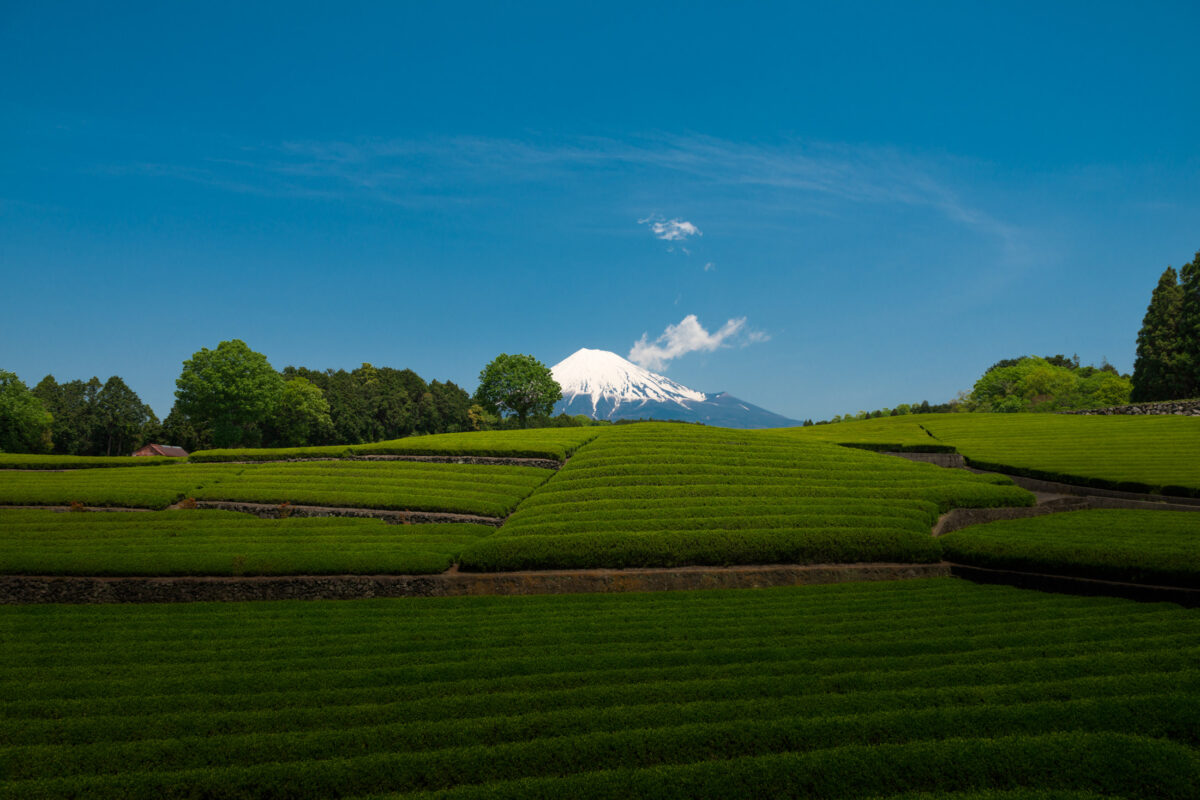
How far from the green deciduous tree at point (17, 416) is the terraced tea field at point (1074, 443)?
7336 cm

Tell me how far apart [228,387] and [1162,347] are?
88240 mm

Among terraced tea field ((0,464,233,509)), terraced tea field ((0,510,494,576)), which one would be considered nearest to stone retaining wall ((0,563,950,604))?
terraced tea field ((0,510,494,576))

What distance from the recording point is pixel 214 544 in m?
14.6

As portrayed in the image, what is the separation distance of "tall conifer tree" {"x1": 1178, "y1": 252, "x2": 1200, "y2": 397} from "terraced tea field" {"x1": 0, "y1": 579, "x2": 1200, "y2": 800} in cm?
5821

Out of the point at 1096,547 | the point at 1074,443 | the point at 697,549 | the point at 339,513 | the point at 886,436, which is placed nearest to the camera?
the point at 1096,547

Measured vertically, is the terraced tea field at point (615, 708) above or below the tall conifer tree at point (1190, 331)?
below

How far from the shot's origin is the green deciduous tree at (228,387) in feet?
171

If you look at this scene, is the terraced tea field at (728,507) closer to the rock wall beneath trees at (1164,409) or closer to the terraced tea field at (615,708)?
the terraced tea field at (615,708)

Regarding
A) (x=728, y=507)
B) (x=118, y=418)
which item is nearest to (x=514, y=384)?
(x=728, y=507)

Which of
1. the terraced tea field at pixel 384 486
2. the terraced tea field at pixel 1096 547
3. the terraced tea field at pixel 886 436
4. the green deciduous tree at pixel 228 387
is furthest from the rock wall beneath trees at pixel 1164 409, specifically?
the green deciduous tree at pixel 228 387

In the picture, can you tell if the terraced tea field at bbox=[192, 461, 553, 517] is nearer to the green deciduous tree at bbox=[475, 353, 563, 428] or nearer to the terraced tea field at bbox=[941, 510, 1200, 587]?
the terraced tea field at bbox=[941, 510, 1200, 587]

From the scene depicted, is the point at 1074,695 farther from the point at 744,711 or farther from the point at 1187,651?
the point at 744,711

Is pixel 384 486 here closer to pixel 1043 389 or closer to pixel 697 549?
pixel 697 549

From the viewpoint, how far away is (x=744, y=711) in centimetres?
609
